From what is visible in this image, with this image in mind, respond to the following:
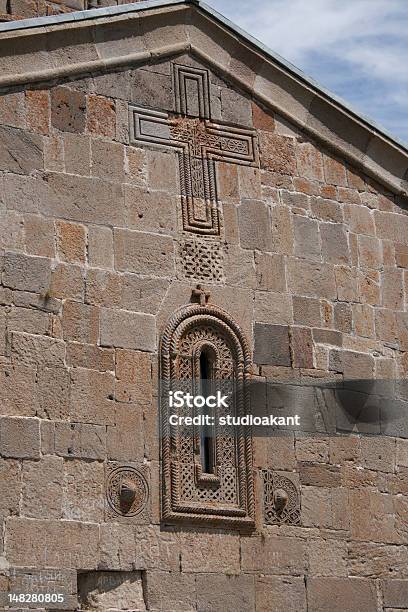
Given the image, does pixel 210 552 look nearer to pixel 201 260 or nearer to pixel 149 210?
pixel 201 260

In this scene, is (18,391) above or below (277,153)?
below

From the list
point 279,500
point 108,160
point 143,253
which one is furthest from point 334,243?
point 279,500

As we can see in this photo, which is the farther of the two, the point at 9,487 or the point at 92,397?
the point at 92,397

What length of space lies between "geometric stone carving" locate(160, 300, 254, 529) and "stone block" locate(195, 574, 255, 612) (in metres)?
0.39

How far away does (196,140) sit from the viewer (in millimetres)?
11328

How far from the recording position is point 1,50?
10.6 m

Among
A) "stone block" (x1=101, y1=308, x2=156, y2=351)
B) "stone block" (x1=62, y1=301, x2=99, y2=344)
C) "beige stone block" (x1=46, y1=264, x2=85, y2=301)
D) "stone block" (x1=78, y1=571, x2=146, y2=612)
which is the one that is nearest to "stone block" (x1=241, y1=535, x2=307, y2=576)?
"stone block" (x1=78, y1=571, x2=146, y2=612)

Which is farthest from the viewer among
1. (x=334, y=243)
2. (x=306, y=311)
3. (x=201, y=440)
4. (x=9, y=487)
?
(x=334, y=243)

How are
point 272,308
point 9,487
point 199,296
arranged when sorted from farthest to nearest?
point 272,308 < point 199,296 < point 9,487

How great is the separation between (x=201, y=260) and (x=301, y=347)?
1039 millimetres

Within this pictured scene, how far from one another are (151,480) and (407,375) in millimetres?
2544

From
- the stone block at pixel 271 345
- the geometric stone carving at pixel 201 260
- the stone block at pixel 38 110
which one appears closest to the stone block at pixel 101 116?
the stone block at pixel 38 110

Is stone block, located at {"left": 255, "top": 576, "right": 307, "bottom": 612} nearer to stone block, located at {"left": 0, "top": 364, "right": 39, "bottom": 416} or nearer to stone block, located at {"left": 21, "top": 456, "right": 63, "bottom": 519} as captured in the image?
stone block, located at {"left": 21, "top": 456, "right": 63, "bottom": 519}

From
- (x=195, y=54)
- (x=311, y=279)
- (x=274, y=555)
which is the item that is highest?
(x=195, y=54)
